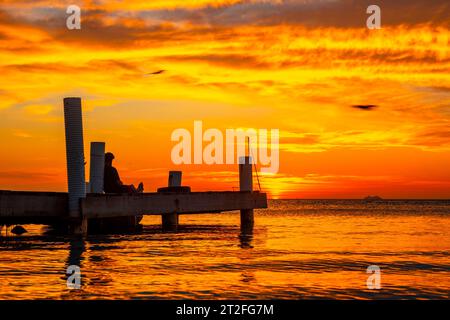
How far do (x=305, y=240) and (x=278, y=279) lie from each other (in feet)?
59.0

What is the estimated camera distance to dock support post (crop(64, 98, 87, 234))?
3138cm

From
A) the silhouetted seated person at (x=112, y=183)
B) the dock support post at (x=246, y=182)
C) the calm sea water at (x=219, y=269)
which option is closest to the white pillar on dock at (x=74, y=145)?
the calm sea water at (x=219, y=269)

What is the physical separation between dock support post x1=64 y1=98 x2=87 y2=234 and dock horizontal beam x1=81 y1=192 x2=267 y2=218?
65 cm

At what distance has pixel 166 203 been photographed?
4134cm

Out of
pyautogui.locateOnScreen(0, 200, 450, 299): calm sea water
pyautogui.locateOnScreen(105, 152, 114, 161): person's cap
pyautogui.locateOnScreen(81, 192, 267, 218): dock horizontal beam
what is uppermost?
pyautogui.locateOnScreen(105, 152, 114, 161): person's cap

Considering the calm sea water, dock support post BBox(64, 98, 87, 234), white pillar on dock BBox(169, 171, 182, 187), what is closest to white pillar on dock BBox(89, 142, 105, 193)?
the calm sea water

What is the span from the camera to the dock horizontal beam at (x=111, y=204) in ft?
99.6

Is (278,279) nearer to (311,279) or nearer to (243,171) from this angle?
(311,279)

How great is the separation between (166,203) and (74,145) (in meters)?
11.0

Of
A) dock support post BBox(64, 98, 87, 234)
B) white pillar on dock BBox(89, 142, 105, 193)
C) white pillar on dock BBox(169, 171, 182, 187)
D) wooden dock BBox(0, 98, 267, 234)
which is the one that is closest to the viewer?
wooden dock BBox(0, 98, 267, 234)

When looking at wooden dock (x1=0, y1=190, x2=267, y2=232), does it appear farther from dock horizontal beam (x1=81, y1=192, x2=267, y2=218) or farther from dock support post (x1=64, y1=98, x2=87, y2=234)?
dock support post (x1=64, y1=98, x2=87, y2=234)

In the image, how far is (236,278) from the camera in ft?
63.8

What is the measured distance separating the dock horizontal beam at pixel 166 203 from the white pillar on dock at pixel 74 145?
1.07m
